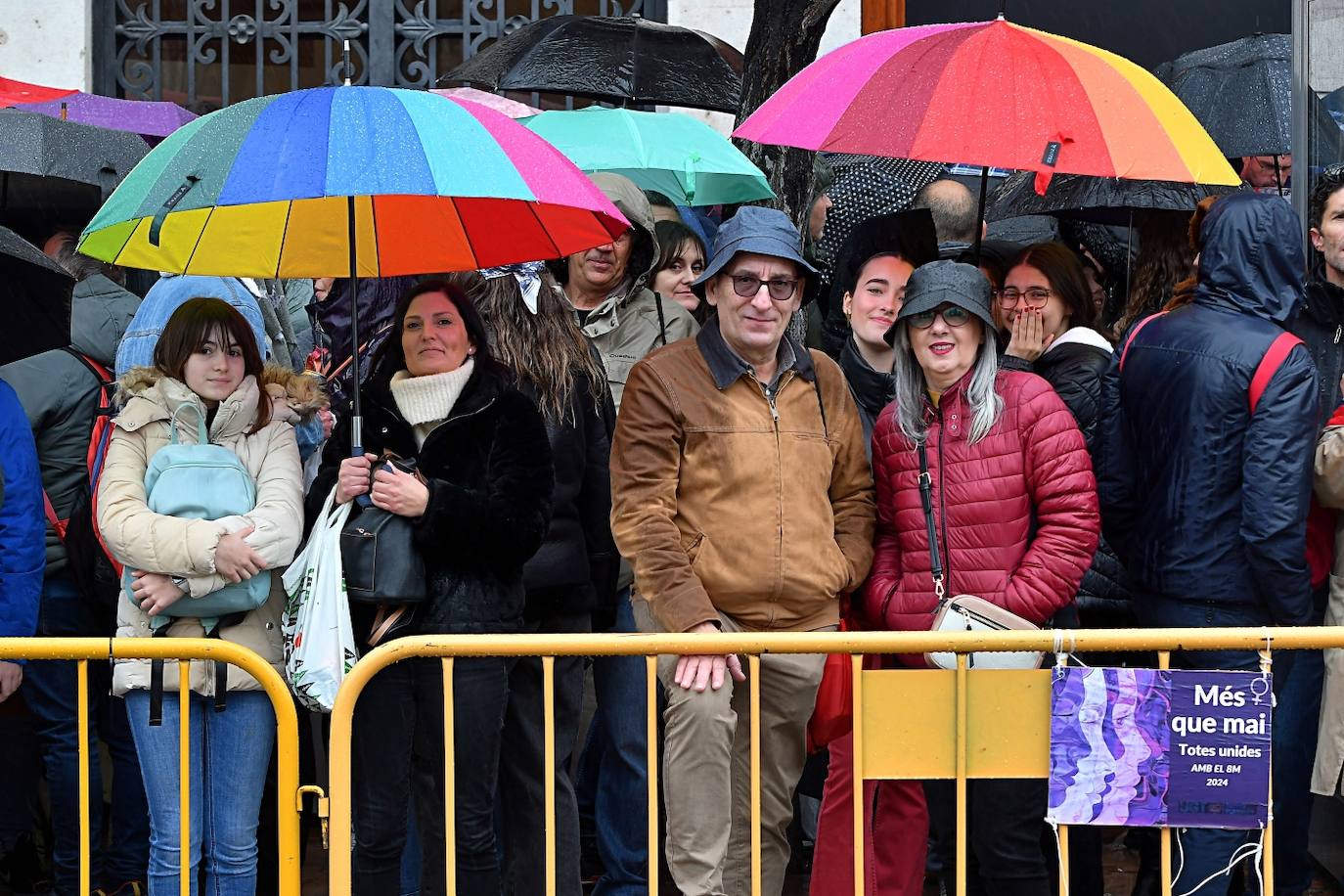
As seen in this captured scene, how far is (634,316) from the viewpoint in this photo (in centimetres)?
625

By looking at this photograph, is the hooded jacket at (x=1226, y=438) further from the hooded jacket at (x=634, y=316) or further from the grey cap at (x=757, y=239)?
the hooded jacket at (x=634, y=316)

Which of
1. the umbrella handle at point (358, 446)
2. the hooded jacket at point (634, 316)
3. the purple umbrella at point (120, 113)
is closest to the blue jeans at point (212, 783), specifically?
the umbrella handle at point (358, 446)

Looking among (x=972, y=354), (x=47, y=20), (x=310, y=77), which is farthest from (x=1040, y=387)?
(x=47, y=20)

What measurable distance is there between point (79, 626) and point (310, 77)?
585 centimetres

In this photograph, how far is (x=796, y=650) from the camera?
14.1ft

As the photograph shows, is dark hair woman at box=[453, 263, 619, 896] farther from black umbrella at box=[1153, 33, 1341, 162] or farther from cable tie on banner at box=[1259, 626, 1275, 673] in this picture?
black umbrella at box=[1153, 33, 1341, 162]

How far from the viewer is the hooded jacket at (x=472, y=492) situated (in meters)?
5.00

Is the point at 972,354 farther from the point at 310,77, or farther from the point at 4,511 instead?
the point at 310,77

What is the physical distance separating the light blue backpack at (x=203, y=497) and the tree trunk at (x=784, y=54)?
2823mm

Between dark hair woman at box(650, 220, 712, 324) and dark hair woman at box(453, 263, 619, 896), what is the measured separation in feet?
3.19

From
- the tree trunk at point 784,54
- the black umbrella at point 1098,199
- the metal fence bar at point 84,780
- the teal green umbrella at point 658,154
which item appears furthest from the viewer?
the teal green umbrella at point 658,154

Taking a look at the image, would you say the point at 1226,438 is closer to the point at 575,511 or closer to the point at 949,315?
the point at 949,315

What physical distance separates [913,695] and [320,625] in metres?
1.60

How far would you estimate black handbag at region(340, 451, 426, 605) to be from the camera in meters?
4.90
